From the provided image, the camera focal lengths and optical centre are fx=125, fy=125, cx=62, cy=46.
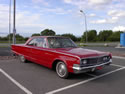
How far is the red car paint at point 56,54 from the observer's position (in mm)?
4309

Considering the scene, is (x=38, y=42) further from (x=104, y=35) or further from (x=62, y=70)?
(x=104, y=35)

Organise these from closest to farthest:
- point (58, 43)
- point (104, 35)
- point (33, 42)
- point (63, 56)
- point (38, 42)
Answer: point (63, 56)
point (58, 43)
point (38, 42)
point (33, 42)
point (104, 35)

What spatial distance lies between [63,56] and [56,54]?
37cm

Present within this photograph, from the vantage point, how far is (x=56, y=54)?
4.80 m

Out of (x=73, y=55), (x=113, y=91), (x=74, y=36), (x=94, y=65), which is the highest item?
(x=74, y=36)

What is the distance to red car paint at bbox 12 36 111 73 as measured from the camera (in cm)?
431

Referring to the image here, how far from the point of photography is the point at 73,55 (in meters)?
4.27

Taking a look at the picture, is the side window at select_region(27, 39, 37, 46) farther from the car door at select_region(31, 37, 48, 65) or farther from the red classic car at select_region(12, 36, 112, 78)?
the car door at select_region(31, 37, 48, 65)

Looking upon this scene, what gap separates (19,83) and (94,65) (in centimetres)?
269

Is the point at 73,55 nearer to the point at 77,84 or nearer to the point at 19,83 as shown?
the point at 77,84

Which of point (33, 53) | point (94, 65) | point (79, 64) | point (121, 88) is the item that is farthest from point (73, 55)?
point (33, 53)

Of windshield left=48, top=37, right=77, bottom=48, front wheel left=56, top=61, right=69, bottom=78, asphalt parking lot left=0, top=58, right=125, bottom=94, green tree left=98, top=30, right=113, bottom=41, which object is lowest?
asphalt parking lot left=0, top=58, right=125, bottom=94

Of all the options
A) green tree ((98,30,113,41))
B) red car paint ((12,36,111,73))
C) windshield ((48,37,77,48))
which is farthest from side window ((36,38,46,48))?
green tree ((98,30,113,41))

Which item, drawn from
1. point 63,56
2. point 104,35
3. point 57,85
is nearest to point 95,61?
point 63,56
